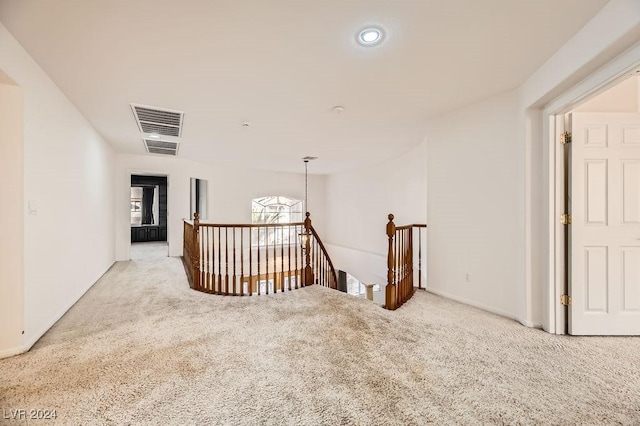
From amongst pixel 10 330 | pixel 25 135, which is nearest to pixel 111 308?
pixel 10 330

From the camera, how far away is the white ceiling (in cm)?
177

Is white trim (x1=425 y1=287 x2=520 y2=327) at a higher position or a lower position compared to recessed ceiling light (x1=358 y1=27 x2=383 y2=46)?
lower

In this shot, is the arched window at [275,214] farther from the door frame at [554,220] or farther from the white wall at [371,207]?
the door frame at [554,220]

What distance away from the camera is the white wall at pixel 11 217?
6.89 ft

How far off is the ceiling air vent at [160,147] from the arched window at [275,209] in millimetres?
2798

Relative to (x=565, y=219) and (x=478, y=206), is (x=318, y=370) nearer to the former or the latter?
(x=478, y=206)

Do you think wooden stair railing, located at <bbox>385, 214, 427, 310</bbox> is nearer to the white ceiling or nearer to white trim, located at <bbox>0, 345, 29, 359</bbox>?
the white ceiling

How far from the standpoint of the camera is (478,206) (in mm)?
3205

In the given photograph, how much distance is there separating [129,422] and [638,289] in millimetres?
Result: 4120

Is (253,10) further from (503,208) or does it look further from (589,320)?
(589,320)

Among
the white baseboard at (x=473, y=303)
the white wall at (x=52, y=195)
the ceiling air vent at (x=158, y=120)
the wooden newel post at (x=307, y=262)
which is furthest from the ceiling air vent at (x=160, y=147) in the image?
the white baseboard at (x=473, y=303)

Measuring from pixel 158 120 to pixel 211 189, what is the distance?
3.62m

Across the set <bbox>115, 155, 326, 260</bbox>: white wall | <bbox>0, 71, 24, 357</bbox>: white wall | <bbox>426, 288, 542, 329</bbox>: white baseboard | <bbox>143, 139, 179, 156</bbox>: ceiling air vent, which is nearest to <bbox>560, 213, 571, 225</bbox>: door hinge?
<bbox>426, 288, 542, 329</bbox>: white baseboard

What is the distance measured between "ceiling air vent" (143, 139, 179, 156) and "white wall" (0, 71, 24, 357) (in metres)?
2.85
